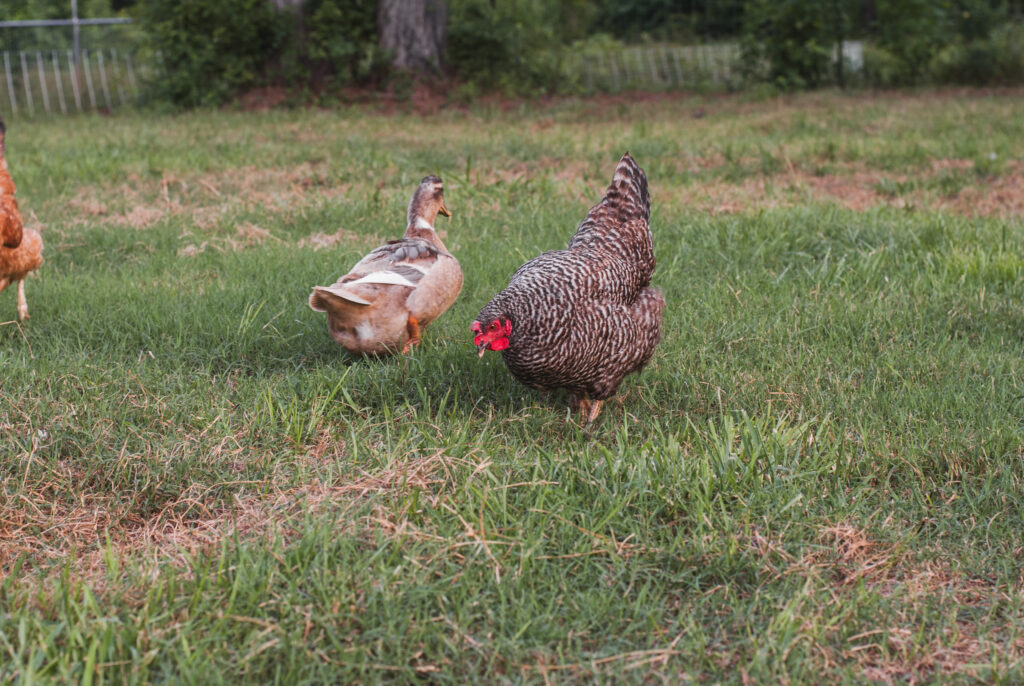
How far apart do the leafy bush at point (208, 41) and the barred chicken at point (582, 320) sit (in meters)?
11.2

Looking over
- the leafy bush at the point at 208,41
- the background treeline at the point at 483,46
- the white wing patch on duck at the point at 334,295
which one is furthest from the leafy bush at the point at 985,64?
the white wing patch on duck at the point at 334,295

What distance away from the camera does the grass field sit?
2.30m

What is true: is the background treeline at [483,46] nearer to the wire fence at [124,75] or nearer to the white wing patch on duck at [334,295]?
the wire fence at [124,75]

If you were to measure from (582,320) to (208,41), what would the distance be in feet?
39.9

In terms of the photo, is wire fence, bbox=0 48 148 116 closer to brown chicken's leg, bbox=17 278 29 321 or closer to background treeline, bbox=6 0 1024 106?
background treeline, bbox=6 0 1024 106

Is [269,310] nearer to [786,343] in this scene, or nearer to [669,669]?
[786,343]

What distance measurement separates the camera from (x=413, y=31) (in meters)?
13.9

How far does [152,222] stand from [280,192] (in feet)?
4.16

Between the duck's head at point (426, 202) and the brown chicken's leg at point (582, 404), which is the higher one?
the duck's head at point (426, 202)

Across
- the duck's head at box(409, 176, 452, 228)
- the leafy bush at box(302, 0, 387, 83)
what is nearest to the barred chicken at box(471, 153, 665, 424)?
the duck's head at box(409, 176, 452, 228)

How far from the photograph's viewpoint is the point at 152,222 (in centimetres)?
647

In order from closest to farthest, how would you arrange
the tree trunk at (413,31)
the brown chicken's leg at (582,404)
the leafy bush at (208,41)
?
the brown chicken's leg at (582,404) → the leafy bush at (208,41) → the tree trunk at (413,31)

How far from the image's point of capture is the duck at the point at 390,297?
12.8 ft

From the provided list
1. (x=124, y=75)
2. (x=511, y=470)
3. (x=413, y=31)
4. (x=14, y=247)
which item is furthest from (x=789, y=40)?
(x=511, y=470)
